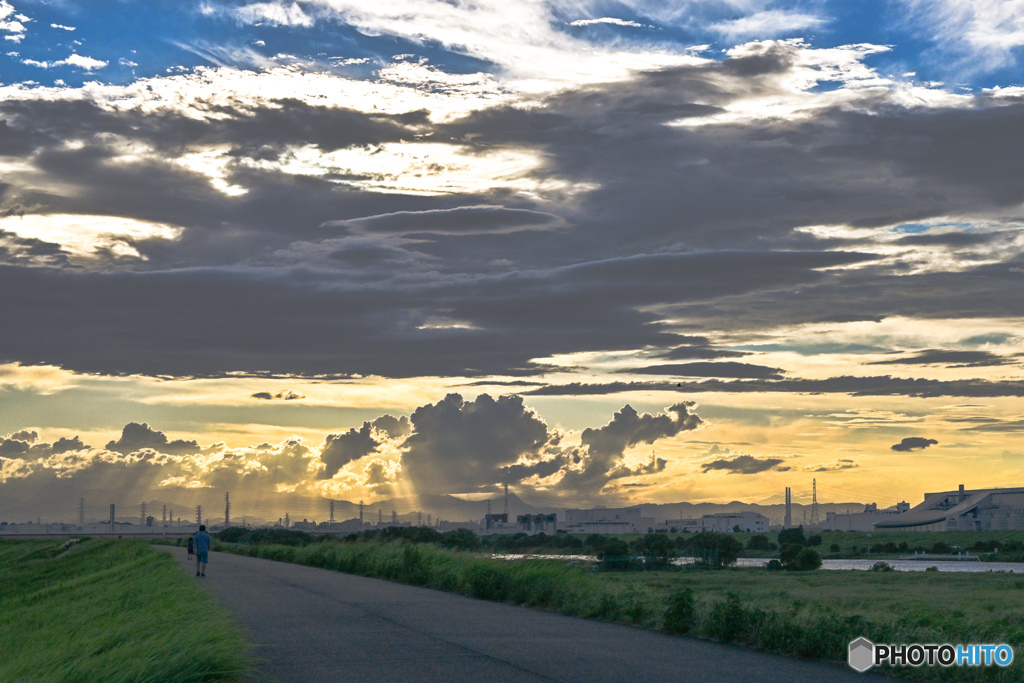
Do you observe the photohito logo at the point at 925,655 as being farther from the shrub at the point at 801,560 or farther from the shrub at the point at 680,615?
the shrub at the point at 801,560

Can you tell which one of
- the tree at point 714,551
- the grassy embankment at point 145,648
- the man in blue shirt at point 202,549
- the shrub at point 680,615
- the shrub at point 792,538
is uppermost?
the grassy embankment at point 145,648

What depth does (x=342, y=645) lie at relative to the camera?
15984 millimetres

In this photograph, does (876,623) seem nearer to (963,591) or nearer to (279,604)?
(279,604)

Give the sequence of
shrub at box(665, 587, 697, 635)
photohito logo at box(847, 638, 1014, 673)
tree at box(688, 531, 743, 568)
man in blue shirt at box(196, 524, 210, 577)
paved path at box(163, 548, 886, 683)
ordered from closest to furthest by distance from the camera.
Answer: photohito logo at box(847, 638, 1014, 673) < paved path at box(163, 548, 886, 683) < shrub at box(665, 587, 697, 635) < man in blue shirt at box(196, 524, 210, 577) < tree at box(688, 531, 743, 568)

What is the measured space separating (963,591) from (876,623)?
156ft

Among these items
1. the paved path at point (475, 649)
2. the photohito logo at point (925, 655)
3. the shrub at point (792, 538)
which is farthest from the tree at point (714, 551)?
the photohito logo at point (925, 655)

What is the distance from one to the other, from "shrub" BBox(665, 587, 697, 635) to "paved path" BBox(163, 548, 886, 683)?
0.38m

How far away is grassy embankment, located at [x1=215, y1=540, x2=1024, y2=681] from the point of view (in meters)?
14.2

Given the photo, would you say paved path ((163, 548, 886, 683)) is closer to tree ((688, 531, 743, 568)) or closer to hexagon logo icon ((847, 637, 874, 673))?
hexagon logo icon ((847, 637, 874, 673))

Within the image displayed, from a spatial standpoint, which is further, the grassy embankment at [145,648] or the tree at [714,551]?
the tree at [714,551]

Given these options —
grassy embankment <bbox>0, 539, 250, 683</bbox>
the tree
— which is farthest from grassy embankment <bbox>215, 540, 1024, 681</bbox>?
the tree

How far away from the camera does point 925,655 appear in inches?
523

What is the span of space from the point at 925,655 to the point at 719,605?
442cm

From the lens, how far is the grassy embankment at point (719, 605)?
1416 centimetres
